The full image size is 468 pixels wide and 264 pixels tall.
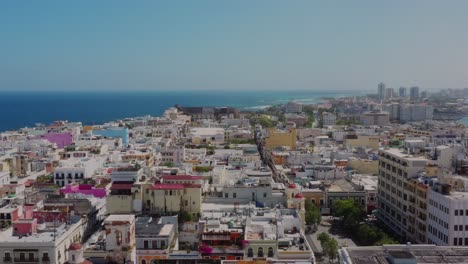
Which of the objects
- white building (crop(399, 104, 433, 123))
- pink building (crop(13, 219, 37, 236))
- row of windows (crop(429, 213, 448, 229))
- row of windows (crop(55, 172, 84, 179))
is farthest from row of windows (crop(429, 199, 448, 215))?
white building (crop(399, 104, 433, 123))

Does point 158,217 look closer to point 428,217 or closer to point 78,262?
point 78,262

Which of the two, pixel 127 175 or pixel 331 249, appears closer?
pixel 331 249

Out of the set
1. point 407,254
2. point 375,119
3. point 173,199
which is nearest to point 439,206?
point 407,254

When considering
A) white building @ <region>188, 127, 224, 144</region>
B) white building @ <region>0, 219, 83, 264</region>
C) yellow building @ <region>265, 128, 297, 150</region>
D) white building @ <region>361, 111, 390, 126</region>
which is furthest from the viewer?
white building @ <region>361, 111, 390, 126</region>

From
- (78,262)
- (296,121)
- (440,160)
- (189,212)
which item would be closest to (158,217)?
(189,212)

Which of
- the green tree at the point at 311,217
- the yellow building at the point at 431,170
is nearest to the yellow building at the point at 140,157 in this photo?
the green tree at the point at 311,217

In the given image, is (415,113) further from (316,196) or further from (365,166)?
(316,196)

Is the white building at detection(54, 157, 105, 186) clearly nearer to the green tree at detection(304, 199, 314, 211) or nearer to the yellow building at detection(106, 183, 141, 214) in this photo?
the yellow building at detection(106, 183, 141, 214)

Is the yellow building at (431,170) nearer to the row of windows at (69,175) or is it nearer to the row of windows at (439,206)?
the row of windows at (439,206)
